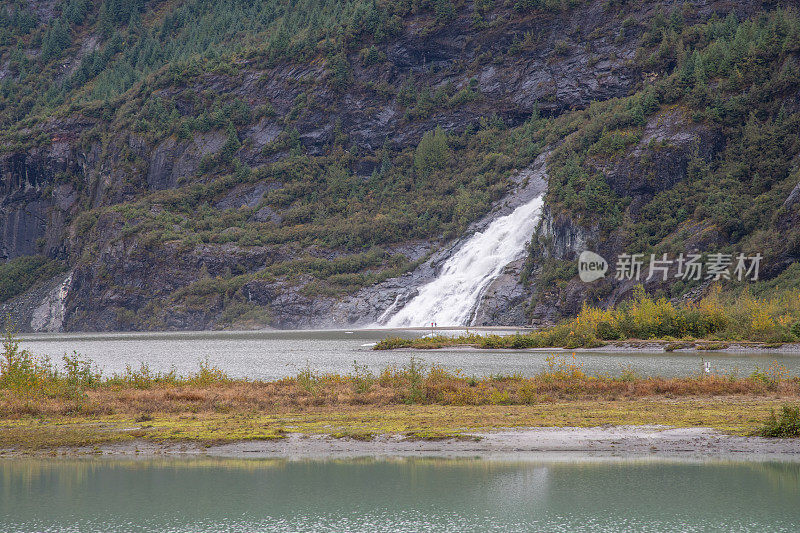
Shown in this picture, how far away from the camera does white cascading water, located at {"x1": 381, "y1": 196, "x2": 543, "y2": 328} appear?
117 meters

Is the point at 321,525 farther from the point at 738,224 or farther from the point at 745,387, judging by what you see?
the point at 738,224

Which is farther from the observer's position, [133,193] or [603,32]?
[133,193]

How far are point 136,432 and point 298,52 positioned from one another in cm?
17266

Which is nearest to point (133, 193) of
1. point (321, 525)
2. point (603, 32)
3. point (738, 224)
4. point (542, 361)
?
point (603, 32)

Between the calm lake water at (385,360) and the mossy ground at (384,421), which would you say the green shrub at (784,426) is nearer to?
the mossy ground at (384,421)

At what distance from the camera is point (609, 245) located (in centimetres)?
10331

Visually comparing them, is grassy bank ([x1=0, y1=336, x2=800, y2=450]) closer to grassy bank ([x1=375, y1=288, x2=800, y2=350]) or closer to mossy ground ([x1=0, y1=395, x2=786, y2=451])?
mossy ground ([x1=0, y1=395, x2=786, y2=451])

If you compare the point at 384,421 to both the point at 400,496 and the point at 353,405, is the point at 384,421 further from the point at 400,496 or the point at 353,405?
the point at 400,496

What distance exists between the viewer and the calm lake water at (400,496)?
1645 cm

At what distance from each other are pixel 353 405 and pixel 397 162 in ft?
478

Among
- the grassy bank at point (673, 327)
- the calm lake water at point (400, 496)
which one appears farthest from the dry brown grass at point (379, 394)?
the grassy bank at point (673, 327)

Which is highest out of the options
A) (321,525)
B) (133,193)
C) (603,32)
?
(603,32)

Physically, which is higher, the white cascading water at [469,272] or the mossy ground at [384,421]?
the white cascading water at [469,272]

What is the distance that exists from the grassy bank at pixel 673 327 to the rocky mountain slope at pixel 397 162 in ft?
63.0
